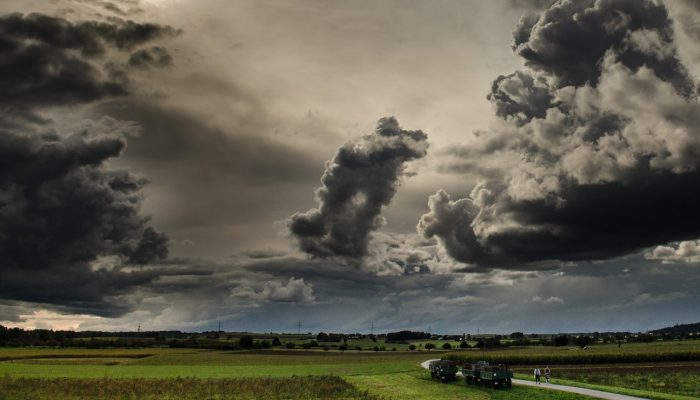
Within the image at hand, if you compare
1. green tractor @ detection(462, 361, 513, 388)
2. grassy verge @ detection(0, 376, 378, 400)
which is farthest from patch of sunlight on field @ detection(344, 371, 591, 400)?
grassy verge @ detection(0, 376, 378, 400)

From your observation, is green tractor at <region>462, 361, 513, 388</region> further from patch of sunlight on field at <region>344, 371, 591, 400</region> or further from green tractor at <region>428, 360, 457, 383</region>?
green tractor at <region>428, 360, 457, 383</region>

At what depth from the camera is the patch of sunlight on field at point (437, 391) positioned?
53781mm

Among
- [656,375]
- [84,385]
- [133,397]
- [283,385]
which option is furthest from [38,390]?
[656,375]

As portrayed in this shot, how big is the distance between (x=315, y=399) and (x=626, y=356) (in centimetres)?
8228

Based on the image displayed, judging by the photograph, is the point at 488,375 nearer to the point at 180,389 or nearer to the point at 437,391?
the point at 437,391

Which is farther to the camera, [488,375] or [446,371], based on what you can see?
[446,371]

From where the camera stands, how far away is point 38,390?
210 ft

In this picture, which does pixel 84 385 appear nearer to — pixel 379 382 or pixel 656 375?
pixel 379 382

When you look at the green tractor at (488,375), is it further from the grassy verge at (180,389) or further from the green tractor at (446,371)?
the grassy verge at (180,389)

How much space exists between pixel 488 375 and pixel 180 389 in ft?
110

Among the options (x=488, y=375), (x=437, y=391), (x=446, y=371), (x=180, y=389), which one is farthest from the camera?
(x=446, y=371)

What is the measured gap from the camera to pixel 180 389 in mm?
64812

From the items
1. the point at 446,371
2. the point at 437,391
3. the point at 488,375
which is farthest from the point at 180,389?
the point at 488,375

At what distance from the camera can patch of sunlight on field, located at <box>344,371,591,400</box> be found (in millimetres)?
53781
